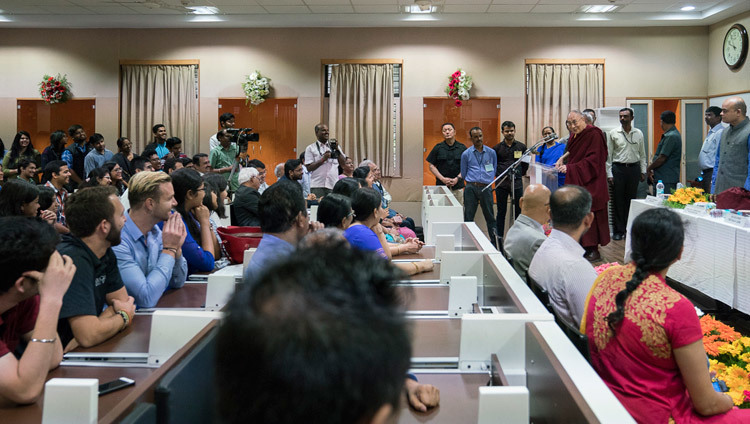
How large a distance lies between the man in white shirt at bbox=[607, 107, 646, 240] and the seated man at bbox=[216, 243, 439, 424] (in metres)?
7.82

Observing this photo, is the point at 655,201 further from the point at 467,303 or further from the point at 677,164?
the point at 467,303

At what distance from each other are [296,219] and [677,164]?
7028 millimetres

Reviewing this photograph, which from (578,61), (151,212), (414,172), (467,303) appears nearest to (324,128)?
(414,172)

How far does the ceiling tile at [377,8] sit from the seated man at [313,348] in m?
8.31

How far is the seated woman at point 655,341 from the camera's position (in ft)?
5.45

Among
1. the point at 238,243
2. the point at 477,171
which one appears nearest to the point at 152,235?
the point at 238,243

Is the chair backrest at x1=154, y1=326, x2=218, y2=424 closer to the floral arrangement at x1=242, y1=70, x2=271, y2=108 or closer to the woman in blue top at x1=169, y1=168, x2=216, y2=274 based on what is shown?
the woman in blue top at x1=169, y1=168, x2=216, y2=274

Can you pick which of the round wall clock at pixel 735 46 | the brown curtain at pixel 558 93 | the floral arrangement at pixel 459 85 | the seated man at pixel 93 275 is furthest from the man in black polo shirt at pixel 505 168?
the seated man at pixel 93 275

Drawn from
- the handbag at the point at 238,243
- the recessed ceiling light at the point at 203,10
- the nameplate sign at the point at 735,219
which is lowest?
the handbag at the point at 238,243

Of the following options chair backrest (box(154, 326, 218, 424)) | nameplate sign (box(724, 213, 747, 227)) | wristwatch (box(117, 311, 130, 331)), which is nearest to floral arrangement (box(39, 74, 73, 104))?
wristwatch (box(117, 311, 130, 331))

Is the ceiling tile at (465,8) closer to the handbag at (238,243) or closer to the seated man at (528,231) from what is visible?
the seated man at (528,231)

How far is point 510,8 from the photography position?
27.7 feet

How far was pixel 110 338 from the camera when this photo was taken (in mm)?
→ 1991

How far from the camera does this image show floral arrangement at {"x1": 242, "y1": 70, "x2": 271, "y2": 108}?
9.34m
